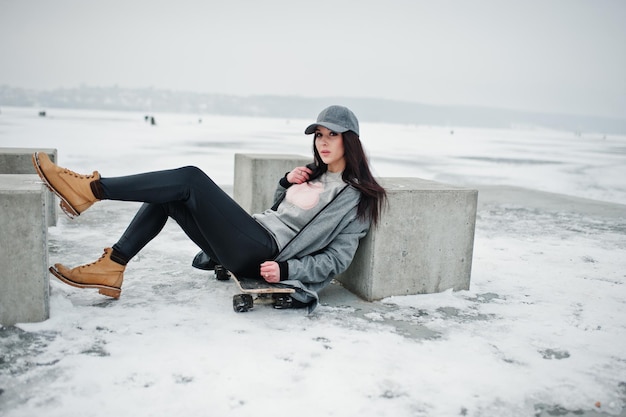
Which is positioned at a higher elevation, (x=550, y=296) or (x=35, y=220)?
(x=35, y=220)

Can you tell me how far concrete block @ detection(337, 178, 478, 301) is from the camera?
397cm

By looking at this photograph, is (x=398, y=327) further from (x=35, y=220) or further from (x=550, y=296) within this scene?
(x=35, y=220)

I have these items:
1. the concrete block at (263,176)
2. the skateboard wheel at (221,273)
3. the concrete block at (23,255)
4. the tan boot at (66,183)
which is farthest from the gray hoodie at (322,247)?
the concrete block at (263,176)

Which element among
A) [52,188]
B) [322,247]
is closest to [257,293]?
[322,247]

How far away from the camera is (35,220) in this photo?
3.14 meters

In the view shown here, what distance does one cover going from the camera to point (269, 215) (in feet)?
12.3

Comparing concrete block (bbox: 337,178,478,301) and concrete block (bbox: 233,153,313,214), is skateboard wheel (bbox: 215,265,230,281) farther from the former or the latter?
concrete block (bbox: 233,153,313,214)

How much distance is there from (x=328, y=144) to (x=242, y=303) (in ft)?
3.81

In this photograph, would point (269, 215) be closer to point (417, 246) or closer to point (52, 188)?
point (417, 246)

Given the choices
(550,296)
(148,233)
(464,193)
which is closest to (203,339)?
(148,233)

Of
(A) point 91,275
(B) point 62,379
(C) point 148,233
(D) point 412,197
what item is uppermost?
(D) point 412,197

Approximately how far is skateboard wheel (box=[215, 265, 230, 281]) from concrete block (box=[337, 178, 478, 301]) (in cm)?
90

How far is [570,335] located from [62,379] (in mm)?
2918

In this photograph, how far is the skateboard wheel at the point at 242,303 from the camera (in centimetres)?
357
